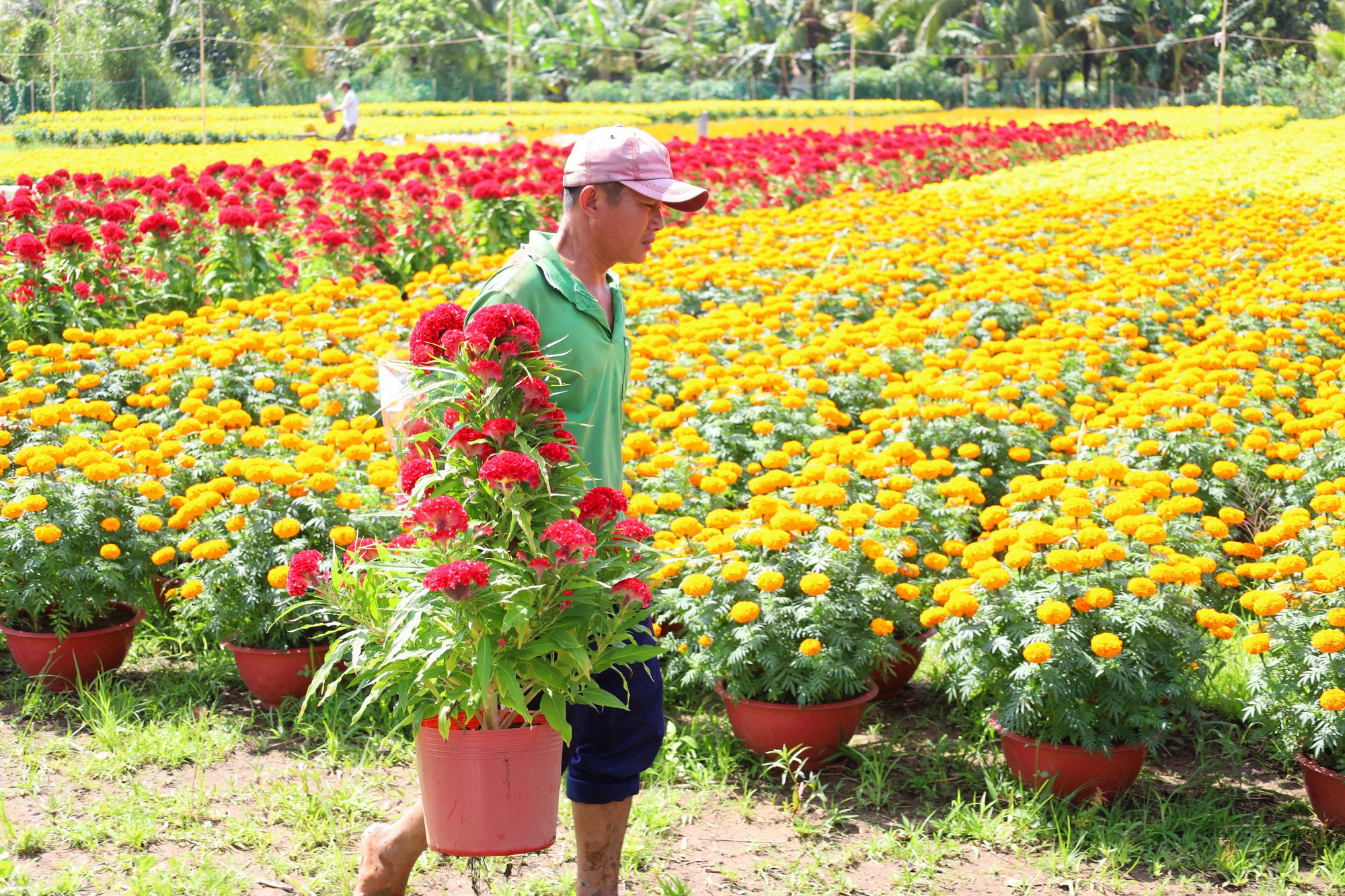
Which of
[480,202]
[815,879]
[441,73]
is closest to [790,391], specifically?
[815,879]

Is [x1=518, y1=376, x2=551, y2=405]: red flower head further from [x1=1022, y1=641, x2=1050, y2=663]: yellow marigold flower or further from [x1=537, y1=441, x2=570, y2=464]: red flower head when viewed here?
[x1=1022, y1=641, x2=1050, y2=663]: yellow marigold flower

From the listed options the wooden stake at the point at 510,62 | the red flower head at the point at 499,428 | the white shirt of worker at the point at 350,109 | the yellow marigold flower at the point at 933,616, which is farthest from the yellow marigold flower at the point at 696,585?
the white shirt of worker at the point at 350,109

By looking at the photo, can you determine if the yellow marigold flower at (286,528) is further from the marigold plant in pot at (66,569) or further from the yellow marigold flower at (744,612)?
the yellow marigold flower at (744,612)

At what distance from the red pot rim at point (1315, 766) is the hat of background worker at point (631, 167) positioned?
2.26 metres

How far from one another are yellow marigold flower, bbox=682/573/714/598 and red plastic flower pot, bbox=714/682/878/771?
1.11ft

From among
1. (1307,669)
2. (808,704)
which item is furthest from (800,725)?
(1307,669)

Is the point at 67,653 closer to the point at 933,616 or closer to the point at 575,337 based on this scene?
the point at 575,337

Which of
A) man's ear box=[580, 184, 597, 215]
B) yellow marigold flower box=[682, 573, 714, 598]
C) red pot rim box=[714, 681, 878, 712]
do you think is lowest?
red pot rim box=[714, 681, 878, 712]

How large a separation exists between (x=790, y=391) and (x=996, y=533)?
167cm

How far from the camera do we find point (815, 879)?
10.6ft

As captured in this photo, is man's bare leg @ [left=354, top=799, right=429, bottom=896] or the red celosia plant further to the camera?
man's bare leg @ [left=354, top=799, right=429, bottom=896]

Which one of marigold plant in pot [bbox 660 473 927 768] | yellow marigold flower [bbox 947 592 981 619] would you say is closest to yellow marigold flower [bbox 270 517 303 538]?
marigold plant in pot [bbox 660 473 927 768]

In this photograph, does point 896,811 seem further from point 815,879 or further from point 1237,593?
point 1237,593

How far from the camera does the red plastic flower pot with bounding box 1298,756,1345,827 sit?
10.8ft
